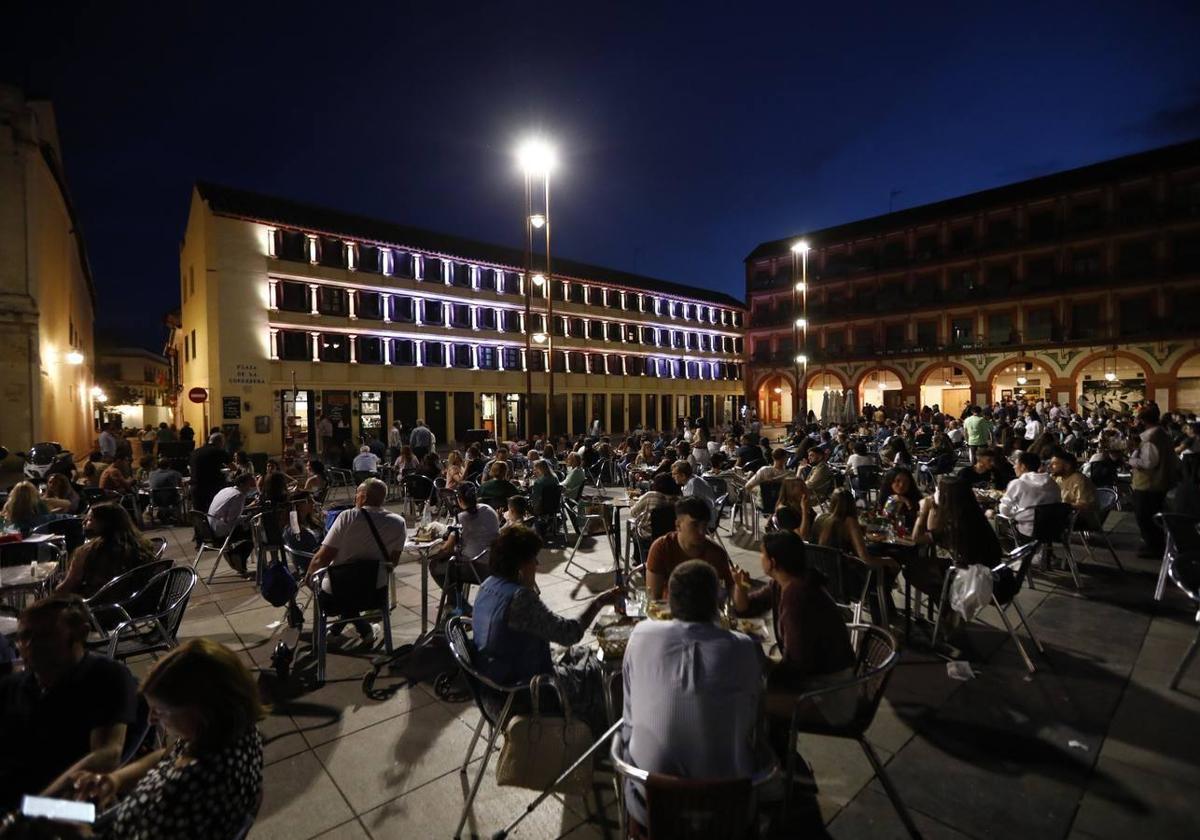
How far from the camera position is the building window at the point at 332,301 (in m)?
26.7

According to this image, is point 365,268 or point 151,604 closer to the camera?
point 151,604

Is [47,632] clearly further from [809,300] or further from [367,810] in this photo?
[809,300]

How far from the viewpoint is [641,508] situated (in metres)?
6.02

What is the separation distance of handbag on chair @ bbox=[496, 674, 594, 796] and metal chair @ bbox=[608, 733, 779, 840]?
1065 millimetres

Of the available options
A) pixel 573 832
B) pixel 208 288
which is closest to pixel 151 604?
pixel 573 832

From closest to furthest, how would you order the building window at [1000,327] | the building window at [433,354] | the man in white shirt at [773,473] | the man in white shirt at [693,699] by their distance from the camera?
the man in white shirt at [693,699] < the man in white shirt at [773,473] < the building window at [433,354] < the building window at [1000,327]

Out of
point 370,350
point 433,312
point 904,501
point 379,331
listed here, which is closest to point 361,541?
point 904,501

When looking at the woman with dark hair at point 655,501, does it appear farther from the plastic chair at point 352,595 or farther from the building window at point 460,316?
the building window at point 460,316

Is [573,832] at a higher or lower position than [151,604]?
lower

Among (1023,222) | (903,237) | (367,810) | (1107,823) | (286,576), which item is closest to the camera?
(1107,823)

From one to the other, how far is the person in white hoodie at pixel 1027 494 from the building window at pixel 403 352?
89.5 ft

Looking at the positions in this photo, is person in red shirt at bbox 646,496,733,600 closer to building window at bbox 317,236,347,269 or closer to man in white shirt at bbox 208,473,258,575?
man in white shirt at bbox 208,473,258,575

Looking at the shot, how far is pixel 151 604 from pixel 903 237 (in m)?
42.6

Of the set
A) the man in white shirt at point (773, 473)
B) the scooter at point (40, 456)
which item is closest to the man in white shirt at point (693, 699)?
the man in white shirt at point (773, 473)
